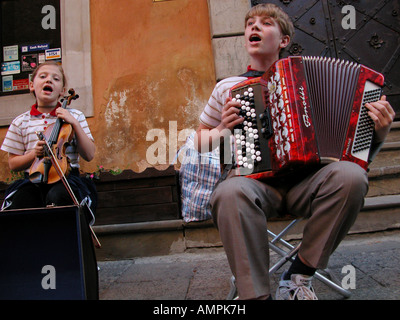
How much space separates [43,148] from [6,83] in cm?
307

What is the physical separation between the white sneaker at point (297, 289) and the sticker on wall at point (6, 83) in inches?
165

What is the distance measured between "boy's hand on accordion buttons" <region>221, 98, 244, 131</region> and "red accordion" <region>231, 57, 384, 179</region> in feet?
0.09

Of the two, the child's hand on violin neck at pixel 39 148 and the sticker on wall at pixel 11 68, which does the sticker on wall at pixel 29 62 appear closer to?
the sticker on wall at pixel 11 68

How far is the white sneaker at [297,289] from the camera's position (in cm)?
138

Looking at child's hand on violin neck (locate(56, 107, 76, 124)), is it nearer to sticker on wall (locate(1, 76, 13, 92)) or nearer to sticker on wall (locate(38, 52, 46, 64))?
sticker on wall (locate(38, 52, 46, 64))

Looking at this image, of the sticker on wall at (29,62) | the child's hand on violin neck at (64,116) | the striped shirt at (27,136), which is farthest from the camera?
the sticker on wall at (29,62)

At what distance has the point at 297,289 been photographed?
4.58 feet

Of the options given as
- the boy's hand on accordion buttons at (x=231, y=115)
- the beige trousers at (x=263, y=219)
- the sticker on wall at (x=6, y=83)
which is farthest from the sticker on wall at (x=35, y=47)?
the beige trousers at (x=263, y=219)

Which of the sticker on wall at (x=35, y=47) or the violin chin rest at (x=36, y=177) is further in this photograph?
the sticker on wall at (x=35, y=47)

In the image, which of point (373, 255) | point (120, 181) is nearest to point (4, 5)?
point (120, 181)

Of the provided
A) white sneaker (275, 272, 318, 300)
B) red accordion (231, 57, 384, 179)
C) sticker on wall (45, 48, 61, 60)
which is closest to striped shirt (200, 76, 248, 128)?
red accordion (231, 57, 384, 179)
